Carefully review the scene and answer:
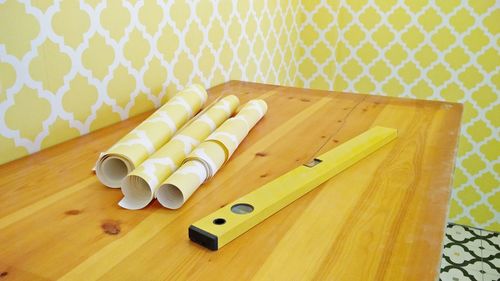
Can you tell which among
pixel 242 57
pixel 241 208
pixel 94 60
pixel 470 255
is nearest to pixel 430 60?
pixel 470 255

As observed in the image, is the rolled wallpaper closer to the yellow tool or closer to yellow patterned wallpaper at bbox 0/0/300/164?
the yellow tool

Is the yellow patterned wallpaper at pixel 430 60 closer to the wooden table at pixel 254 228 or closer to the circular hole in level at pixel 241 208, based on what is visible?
the wooden table at pixel 254 228

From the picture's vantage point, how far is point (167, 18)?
1.17 m

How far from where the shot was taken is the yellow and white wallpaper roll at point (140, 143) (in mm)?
700

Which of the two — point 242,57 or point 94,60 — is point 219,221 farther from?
point 242,57

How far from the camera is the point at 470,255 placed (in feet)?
6.57

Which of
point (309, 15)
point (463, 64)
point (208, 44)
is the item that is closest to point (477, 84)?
point (463, 64)

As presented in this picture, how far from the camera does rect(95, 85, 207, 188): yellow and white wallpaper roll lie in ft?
2.30

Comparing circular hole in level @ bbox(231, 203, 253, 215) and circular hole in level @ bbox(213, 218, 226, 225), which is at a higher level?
circular hole in level @ bbox(231, 203, 253, 215)

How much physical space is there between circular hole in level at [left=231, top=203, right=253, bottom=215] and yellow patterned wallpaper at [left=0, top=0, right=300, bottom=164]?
0.47m

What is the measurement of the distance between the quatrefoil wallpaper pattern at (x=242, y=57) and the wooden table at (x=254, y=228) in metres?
0.11

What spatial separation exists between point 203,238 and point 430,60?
1947 millimetres

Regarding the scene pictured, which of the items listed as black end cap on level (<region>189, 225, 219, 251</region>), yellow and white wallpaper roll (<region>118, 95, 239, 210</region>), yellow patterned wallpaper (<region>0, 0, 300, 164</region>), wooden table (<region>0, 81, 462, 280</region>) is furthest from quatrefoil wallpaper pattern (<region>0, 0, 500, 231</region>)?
black end cap on level (<region>189, 225, 219, 251</region>)

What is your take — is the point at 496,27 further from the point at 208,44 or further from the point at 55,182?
the point at 55,182
